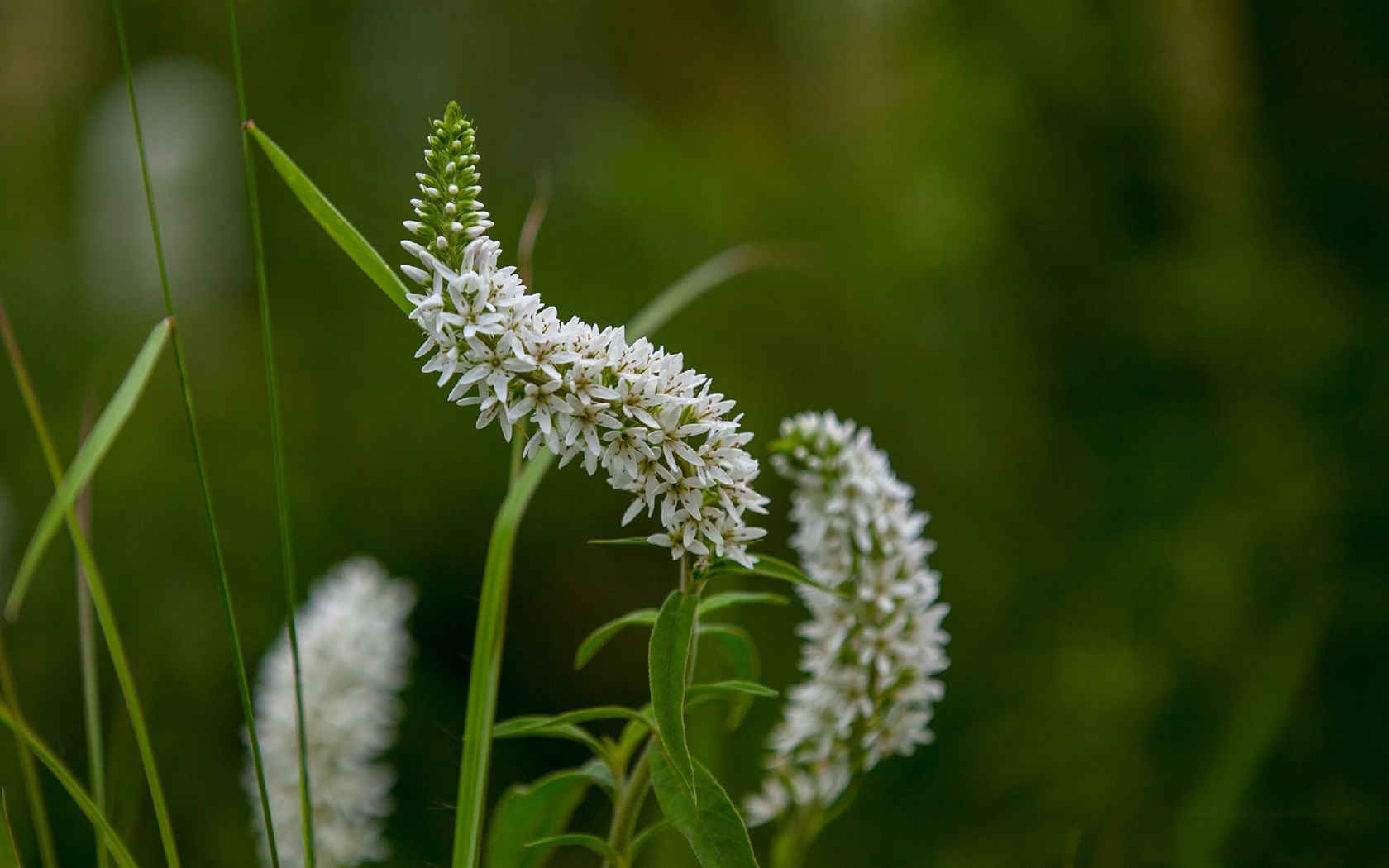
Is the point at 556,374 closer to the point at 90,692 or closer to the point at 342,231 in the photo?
the point at 342,231

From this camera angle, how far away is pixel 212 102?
225 inches

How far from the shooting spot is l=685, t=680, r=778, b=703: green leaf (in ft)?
2.74

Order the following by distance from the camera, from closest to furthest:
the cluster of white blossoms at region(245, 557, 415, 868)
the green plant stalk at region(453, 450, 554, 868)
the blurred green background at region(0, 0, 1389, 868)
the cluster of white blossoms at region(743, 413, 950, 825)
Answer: the green plant stalk at region(453, 450, 554, 868), the cluster of white blossoms at region(743, 413, 950, 825), the cluster of white blossoms at region(245, 557, 415, 868), the blurred green background at region(0, 0, 1389, 868)

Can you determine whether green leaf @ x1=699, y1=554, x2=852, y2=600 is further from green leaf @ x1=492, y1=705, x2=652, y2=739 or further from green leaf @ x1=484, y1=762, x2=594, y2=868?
green leaf @ x1=484, y1=762, x2=594, y2=868

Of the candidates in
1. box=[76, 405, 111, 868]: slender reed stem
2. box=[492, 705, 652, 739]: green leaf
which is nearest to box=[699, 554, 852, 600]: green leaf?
box=[492, 705, 652, 739]: green leaf

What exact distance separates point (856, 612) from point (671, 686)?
38 centimetres

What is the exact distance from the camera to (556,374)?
2.52 ft

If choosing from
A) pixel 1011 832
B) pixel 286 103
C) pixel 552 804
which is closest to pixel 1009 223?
pixel 1011 832

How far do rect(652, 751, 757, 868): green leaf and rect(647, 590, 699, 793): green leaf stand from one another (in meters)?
0.02

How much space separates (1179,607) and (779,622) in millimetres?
953

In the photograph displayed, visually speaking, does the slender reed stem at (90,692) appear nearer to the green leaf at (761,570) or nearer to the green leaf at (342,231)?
the green leaf at (342,231)

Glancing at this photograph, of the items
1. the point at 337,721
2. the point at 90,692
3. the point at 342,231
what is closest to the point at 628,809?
the point at 342,231

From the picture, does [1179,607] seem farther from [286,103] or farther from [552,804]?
[286,103]

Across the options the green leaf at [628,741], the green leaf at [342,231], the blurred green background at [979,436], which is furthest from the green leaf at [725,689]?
the blurred green background at [979,436]
